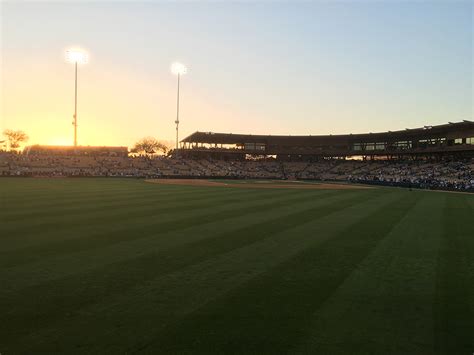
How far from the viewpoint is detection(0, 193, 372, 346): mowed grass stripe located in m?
6.58

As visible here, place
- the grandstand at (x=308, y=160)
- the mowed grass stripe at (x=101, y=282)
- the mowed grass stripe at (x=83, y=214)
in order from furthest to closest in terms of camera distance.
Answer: the grandstand at (x=308, y=160) < the mowed grass stripe at (x=83, y=214) < the mowed grass stripe at (x=101, y=282)

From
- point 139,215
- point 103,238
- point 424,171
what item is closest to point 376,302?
point 103,238

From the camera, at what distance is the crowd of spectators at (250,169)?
2306 inches

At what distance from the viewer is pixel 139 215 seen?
710 inches

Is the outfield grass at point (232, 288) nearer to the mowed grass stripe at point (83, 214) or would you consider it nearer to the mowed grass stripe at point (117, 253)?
the mowed grass stripe at point (117, 253)

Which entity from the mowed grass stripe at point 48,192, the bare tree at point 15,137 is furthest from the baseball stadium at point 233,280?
the bare tree at point 15,137

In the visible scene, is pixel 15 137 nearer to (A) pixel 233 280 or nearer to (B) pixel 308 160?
(B) pixel 308 160

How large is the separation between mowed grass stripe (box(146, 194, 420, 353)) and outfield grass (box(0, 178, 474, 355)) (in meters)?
0.03

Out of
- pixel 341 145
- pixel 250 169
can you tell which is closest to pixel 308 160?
pixel 341 145

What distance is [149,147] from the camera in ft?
533

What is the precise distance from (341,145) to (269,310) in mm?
84943

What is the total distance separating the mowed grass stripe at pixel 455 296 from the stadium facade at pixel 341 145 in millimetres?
55744

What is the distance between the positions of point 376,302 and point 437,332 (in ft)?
4.54

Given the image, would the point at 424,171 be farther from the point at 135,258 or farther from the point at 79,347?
the point at 79,347
